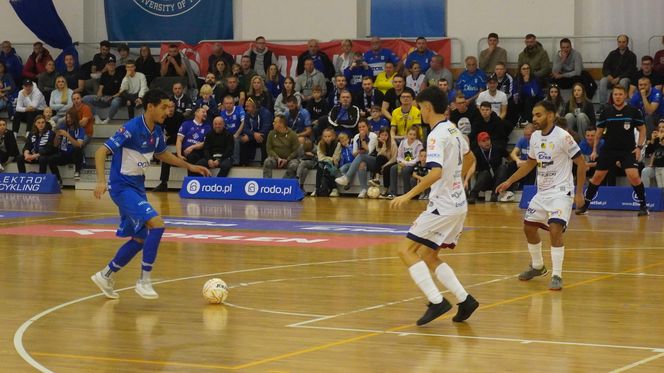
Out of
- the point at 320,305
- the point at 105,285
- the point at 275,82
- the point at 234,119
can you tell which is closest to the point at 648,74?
the point at 275,82

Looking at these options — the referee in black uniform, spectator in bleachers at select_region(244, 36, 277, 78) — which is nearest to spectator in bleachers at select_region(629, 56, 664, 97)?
the referee in black uniform

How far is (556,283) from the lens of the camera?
1199 cm

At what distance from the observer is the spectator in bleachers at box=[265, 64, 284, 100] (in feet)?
95.0

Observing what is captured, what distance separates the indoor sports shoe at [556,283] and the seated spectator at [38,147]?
Answer: 19.5m

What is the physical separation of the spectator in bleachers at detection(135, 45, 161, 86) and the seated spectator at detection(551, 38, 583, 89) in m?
10.9

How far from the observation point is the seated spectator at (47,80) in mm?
31391

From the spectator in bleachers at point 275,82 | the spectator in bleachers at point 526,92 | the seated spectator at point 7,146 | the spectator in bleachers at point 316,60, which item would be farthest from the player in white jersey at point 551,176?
the seated spectator at point 7,146

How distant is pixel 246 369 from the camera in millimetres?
8055

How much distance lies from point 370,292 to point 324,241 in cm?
507

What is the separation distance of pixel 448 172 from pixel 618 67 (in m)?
17.0

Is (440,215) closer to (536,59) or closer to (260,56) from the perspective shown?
(536,59)

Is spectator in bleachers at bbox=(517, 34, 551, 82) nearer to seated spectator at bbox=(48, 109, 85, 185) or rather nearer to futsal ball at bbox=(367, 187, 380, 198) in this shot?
futsal ball at bbox=(367, 187, 380, 198)

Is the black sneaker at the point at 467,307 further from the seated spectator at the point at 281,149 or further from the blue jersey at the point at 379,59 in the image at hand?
the blue jersey at the point at 379,59

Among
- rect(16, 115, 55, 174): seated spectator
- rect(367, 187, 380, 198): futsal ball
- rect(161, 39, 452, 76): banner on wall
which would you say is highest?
rect(161, 39, 452, 76): banner on wall
